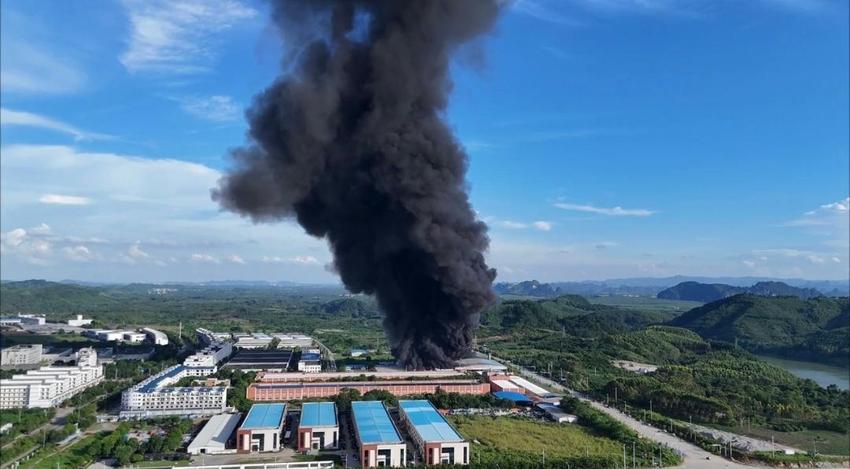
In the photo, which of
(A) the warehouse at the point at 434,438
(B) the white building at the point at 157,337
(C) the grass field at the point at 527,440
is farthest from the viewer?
(B) the white building at the point at 157,337

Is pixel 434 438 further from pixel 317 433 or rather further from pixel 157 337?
pixel 157 337

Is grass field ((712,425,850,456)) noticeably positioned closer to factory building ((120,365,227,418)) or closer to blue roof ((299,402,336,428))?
blue roof ((299,402,336,428))

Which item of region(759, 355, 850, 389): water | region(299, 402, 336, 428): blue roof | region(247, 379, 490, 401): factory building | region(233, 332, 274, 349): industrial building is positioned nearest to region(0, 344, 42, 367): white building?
region(233, 332, 274, 349): industrial building

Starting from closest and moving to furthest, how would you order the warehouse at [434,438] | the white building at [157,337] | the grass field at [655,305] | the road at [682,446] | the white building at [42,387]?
the warehouse at [434,438] → the road at [682,446] → the white building at [42,387] → the white building at [157,337] → the grass field at [655,305]

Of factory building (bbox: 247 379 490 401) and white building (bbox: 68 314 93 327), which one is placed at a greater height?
white building (bbox: 68 314 93 327)

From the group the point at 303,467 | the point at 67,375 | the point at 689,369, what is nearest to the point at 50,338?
the point at 67,375

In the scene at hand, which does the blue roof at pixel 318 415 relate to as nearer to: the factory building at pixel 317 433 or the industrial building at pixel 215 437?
the factory building at pixel 317 433

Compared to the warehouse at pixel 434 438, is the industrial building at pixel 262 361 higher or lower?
higher

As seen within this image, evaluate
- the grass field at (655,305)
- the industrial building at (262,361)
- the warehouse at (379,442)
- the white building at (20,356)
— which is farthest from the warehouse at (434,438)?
the grass field at (655,305)
